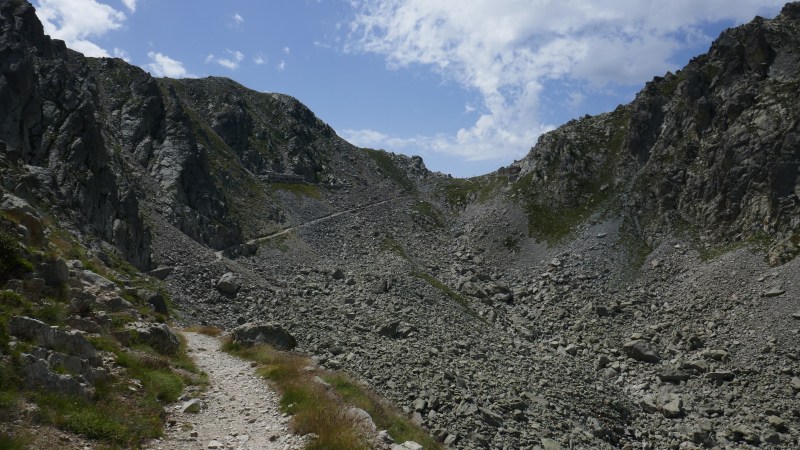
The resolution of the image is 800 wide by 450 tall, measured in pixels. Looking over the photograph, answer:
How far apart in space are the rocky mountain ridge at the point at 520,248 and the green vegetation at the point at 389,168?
21.7m

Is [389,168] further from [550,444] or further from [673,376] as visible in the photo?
[550,444]

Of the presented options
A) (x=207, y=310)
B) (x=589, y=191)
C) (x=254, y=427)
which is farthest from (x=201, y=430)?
(x=589, y=191)

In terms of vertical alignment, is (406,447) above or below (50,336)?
below

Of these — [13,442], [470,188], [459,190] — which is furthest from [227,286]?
[459,190]

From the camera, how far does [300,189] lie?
112375mm

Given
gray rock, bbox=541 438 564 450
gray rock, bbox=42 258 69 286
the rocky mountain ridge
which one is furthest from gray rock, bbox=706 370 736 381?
gray rock, bbox=42 258 69 286

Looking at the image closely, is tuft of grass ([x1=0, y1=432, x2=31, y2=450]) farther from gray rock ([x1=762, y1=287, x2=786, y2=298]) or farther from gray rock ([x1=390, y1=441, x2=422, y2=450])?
gray rock ([x1=762, y1=287, x2=786, y2=298])

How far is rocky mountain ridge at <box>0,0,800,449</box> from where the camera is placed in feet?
123

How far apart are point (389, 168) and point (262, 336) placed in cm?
10949

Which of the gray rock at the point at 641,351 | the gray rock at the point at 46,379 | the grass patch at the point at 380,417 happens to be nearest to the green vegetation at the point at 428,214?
the gray rock at the point at 641,351

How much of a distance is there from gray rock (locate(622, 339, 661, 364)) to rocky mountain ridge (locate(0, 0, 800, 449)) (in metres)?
0.16

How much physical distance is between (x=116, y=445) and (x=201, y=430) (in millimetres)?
3623

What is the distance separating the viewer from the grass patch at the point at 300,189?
109 metres

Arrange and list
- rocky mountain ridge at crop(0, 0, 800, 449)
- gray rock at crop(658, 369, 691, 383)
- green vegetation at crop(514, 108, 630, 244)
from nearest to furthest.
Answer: rocky mountain ridge at crop(0, 0, 800, 449) → gray rock at crop(658, 369, 691, 383) → green vegetation at crop(514, 108, 630, 244)
